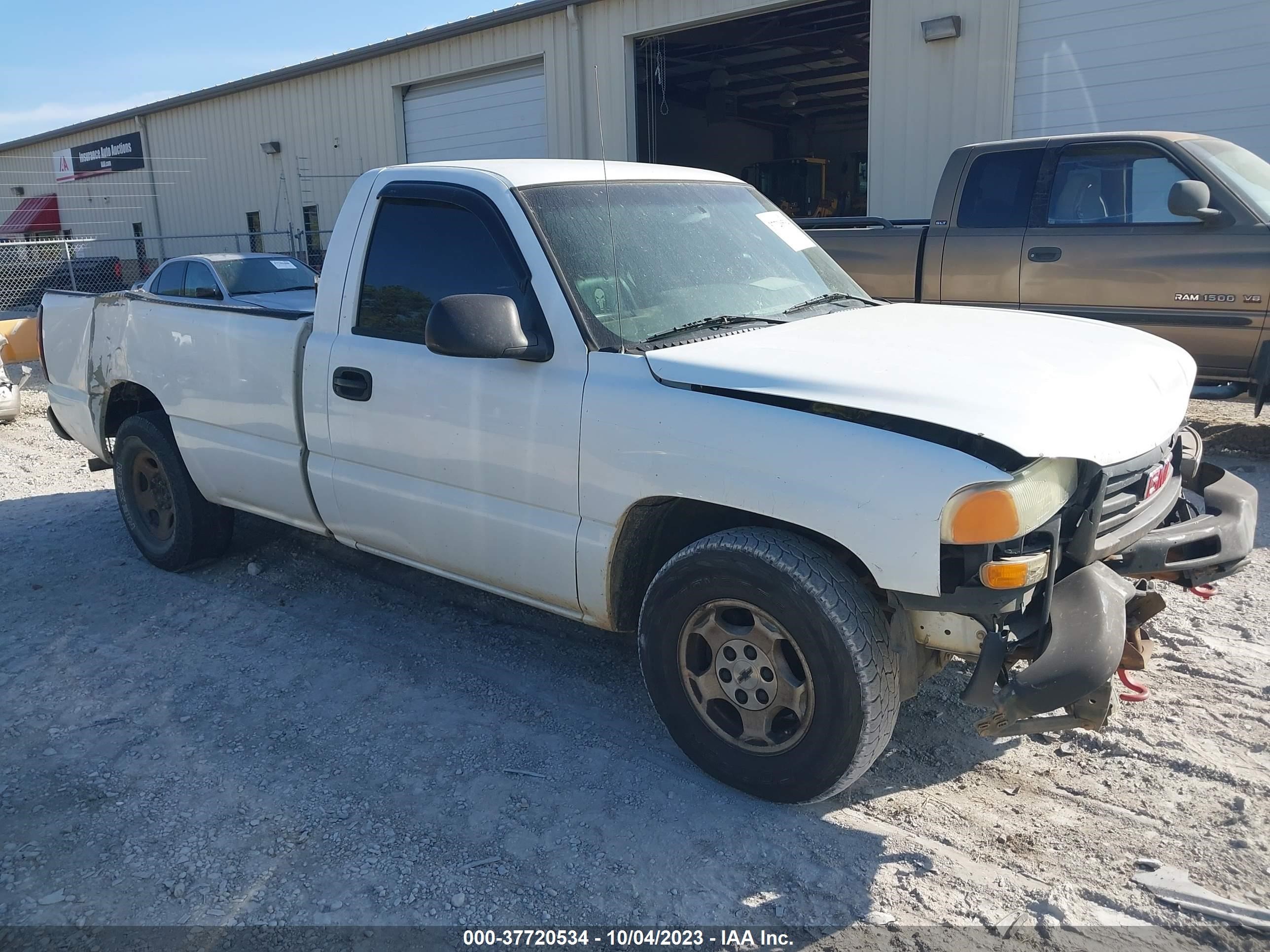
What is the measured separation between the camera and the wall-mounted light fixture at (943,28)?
1116cm

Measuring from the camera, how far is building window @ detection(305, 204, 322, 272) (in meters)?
20.6

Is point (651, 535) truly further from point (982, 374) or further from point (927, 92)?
point (927, 92)

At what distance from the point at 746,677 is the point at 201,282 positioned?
1129 cm

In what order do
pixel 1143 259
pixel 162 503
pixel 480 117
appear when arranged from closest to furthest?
pixel 162 503
pixel 1143 259
pixel 480 117

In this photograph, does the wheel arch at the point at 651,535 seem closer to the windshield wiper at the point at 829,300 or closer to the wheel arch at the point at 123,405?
the windshield wiper at the point at 829,300

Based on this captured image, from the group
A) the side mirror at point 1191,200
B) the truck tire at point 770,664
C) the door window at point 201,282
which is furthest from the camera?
the door window at point 201,282

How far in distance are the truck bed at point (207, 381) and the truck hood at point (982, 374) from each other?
78.3 inches

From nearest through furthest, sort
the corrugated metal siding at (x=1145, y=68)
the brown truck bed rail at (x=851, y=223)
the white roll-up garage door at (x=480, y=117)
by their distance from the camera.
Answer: the brown truck bed rail at (x=851, y=223) → the corrugated metal siding at (x=1145, y=68) → the white roll-up garage door at (x=480, y=117)

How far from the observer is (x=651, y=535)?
342 centimetres

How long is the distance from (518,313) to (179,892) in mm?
2070

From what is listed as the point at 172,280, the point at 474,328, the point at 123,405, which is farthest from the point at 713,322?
the point at 172,280

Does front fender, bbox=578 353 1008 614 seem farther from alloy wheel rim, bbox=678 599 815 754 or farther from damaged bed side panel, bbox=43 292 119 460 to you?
damaged bed side panel, bbox=43 292 119 460

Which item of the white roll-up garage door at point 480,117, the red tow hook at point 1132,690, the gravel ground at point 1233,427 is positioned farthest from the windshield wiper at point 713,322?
the white roll-up garage door at point 480,117

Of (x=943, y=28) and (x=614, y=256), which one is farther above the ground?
(x=943, y=28)
